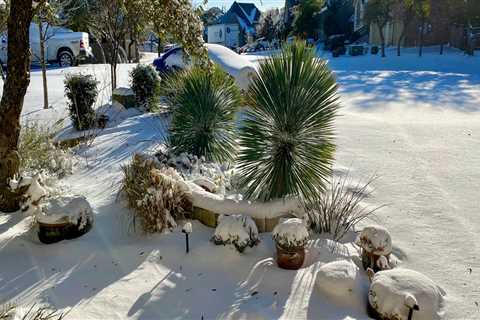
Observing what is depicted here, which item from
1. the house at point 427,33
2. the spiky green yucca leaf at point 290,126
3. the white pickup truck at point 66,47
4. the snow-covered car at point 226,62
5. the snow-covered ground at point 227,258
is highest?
the house at point 427,33

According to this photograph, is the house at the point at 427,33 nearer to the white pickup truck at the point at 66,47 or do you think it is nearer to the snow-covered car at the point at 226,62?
the white pickup truck at the point at 66,47

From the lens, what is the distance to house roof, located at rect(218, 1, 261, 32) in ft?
165

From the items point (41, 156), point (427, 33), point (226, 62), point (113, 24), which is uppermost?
point (427, 33)

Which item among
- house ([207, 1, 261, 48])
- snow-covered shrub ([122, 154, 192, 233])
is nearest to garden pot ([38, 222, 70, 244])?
snow-covered shrub ([122, 154, 192, 233])

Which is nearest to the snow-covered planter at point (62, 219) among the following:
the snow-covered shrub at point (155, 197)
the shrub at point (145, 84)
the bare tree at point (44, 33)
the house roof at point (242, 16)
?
the snow-covered shrub at point (155, 197)

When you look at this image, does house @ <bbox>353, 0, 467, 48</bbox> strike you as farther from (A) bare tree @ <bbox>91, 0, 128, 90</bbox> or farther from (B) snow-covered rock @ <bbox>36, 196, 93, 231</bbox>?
(B) snow-covered rock @ <bbox>36, 196, 93, 231</bbox>

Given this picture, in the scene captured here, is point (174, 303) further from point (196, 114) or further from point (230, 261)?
point (196, 114)

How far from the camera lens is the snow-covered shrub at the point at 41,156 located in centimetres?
462

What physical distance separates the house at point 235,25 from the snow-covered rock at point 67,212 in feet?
157

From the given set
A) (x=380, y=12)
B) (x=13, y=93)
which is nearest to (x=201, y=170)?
(x=13, y=93)

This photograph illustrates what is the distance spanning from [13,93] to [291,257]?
9.45 feet

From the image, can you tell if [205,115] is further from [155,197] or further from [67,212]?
[67,212]

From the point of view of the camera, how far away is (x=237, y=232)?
3141mm

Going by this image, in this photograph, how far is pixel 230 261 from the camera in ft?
10.3
